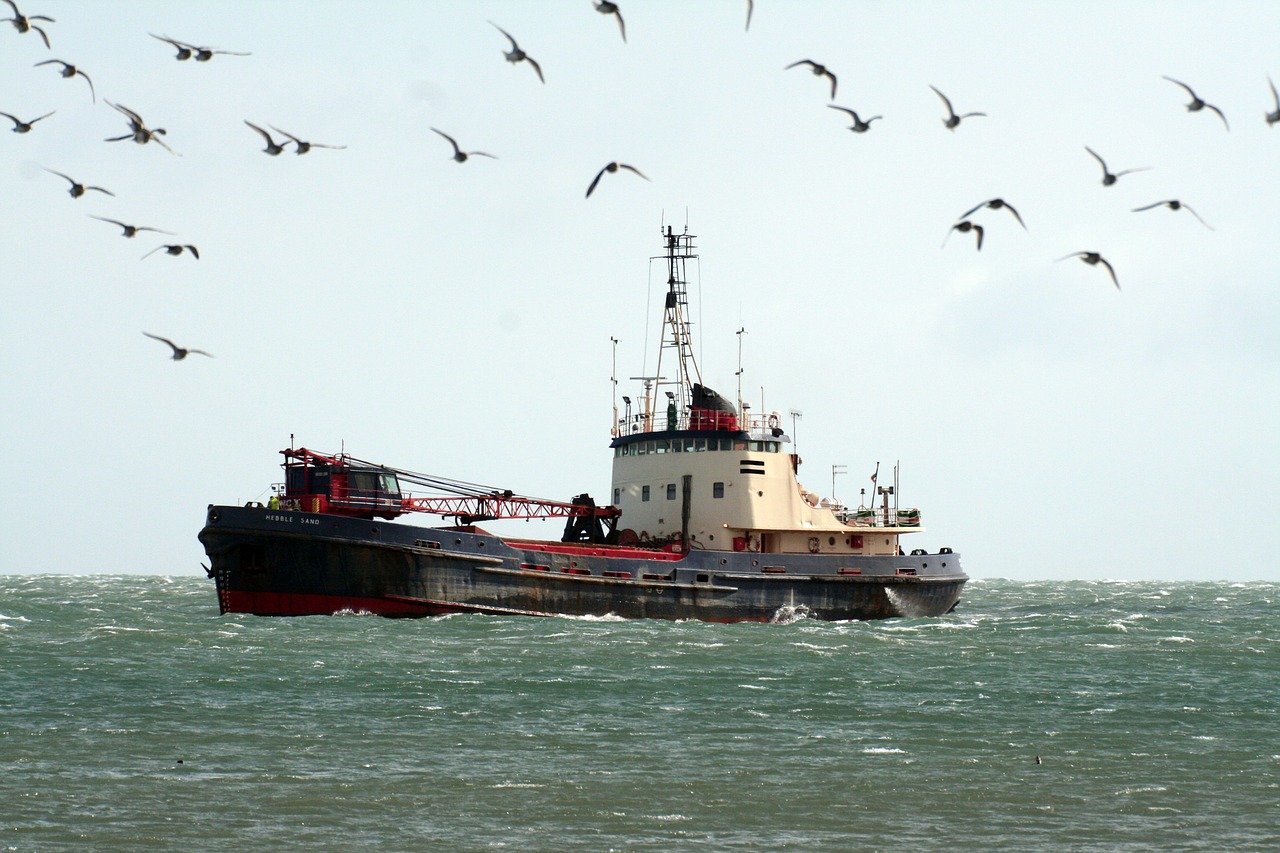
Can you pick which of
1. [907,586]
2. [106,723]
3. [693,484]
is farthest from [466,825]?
[907,586]

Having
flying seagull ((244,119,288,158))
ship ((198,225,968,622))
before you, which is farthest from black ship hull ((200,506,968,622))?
flying seagull ((244,119,288,158))

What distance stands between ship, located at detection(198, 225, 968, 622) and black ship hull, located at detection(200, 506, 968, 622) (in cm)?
4

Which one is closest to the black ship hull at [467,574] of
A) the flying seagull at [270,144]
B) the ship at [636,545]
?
the ship at [636,545]

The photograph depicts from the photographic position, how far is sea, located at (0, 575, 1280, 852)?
675 inches

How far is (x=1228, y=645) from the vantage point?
41281mm

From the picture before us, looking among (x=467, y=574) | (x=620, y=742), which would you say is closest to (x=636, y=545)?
(x=467, y=574)

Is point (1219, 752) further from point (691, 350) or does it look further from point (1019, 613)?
point (1019, 613)

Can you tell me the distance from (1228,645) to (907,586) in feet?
34.2

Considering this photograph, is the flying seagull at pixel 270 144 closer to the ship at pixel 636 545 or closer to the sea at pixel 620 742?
the sea at pixel 620 742

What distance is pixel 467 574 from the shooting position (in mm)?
41281

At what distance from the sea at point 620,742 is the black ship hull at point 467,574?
102 inches

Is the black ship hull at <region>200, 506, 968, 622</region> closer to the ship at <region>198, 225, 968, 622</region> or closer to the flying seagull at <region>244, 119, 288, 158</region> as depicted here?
the ship at <region>198, 225, 968, 622</region>

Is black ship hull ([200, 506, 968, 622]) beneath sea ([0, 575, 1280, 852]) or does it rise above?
above

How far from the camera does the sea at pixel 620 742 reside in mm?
17156
